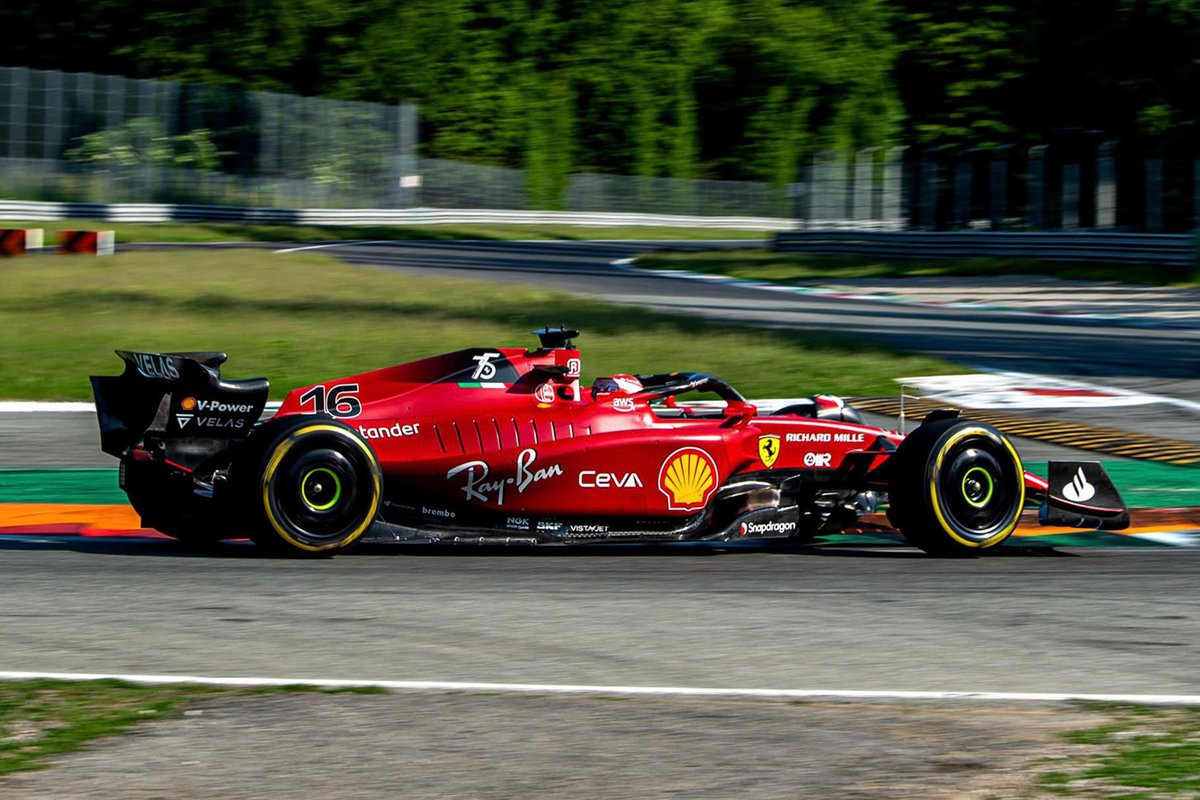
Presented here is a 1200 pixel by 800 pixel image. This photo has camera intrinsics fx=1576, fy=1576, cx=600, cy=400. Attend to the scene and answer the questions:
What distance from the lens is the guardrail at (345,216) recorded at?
43.2 m

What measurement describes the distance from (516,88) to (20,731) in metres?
56.8

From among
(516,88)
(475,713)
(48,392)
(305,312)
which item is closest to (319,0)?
(516,88)

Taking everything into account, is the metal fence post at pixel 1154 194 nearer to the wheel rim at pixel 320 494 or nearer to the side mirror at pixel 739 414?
the side mirror at pixel 739 414

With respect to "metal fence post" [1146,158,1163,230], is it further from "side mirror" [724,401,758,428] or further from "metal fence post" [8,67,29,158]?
"metal fence post" [8,67,29,158]

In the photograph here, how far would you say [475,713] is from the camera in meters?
5.51

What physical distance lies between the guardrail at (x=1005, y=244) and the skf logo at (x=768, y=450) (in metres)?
22.1

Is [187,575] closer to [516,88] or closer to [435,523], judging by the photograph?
[435,523]

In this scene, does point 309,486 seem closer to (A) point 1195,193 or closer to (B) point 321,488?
Answer: (B) point 321,488

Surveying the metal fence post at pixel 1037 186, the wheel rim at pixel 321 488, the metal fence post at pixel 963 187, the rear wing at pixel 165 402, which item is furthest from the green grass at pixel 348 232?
the wheel rim at pixel 321 488

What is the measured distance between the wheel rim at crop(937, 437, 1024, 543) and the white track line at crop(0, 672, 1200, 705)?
286cm

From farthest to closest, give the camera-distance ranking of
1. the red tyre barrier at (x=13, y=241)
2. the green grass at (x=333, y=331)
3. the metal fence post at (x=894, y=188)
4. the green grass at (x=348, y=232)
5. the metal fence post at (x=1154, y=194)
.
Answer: the green grass at (x=348, y=232) < the metal fence post at (x=894, y=188) < the metal fence post at (x=1154, y=194) < the red tyre barrier at (x=13, y=241) < the green grass at (x=333, y=331)

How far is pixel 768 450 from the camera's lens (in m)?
8.81

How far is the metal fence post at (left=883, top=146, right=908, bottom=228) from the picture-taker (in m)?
35.8

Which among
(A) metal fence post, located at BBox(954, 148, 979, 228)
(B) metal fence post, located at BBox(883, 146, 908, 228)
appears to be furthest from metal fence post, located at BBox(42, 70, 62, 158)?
(A) metal fence post, located at BBox(954, 148, 979, 228)
